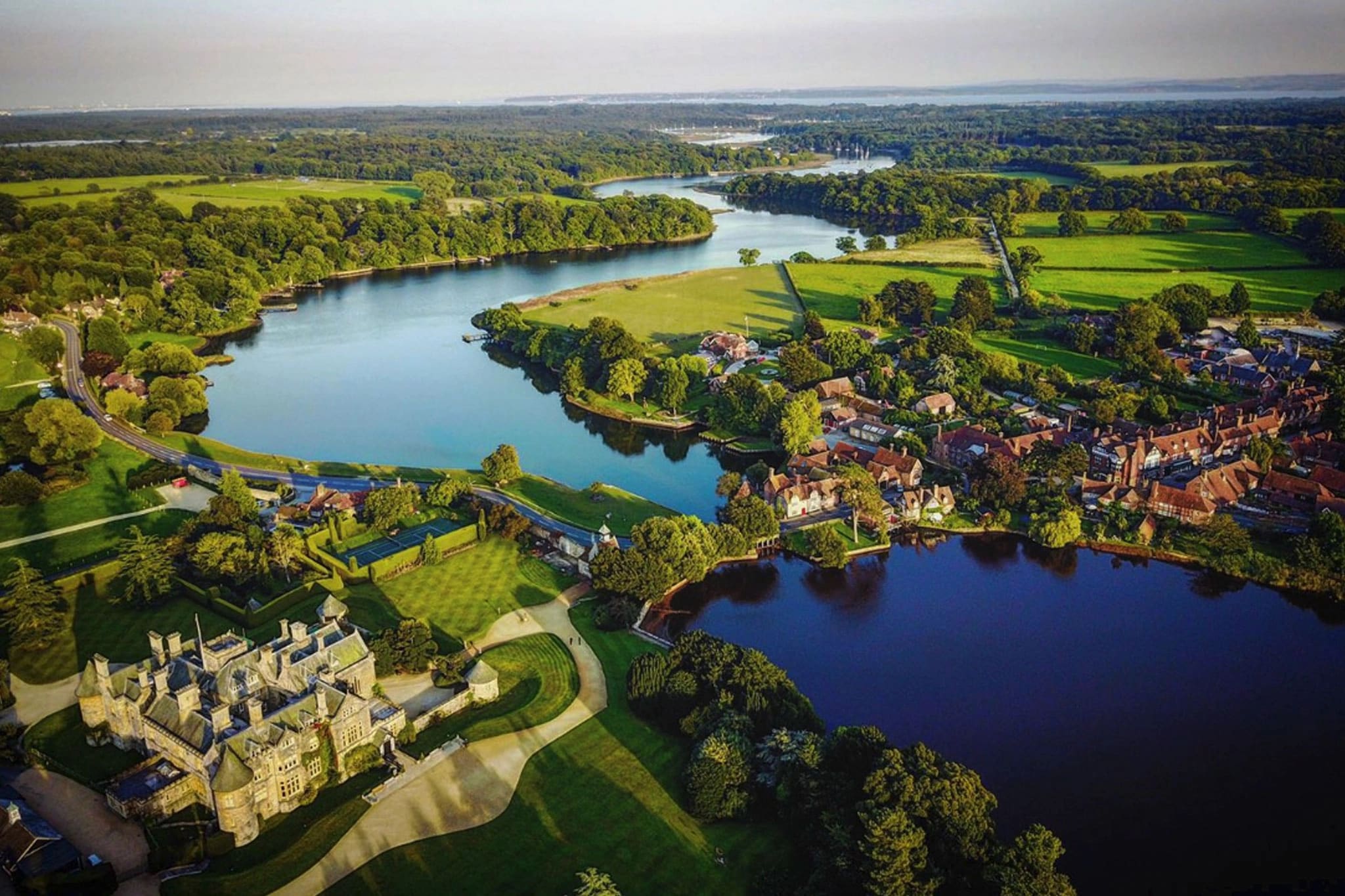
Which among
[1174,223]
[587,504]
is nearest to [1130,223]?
[1174,223]

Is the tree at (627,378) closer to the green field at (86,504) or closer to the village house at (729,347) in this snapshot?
the village house at (729,347)

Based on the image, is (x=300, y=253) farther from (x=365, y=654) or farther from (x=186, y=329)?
(x=365, y=654)

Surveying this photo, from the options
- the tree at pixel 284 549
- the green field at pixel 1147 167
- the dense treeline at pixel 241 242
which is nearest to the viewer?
the tree at pixel 284 549

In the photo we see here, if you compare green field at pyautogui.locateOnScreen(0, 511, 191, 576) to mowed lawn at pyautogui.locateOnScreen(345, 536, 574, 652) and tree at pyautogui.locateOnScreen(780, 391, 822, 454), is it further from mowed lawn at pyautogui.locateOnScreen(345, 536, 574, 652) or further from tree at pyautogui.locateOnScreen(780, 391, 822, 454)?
tree at pyautogui.locateOnScreen(780, 391, 822, 454)

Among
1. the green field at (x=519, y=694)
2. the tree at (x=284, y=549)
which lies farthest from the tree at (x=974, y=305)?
the tree at (x=284, y=549)

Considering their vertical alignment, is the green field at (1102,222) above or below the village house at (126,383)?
above

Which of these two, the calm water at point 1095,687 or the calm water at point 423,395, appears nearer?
the calm water at point 1095,687
